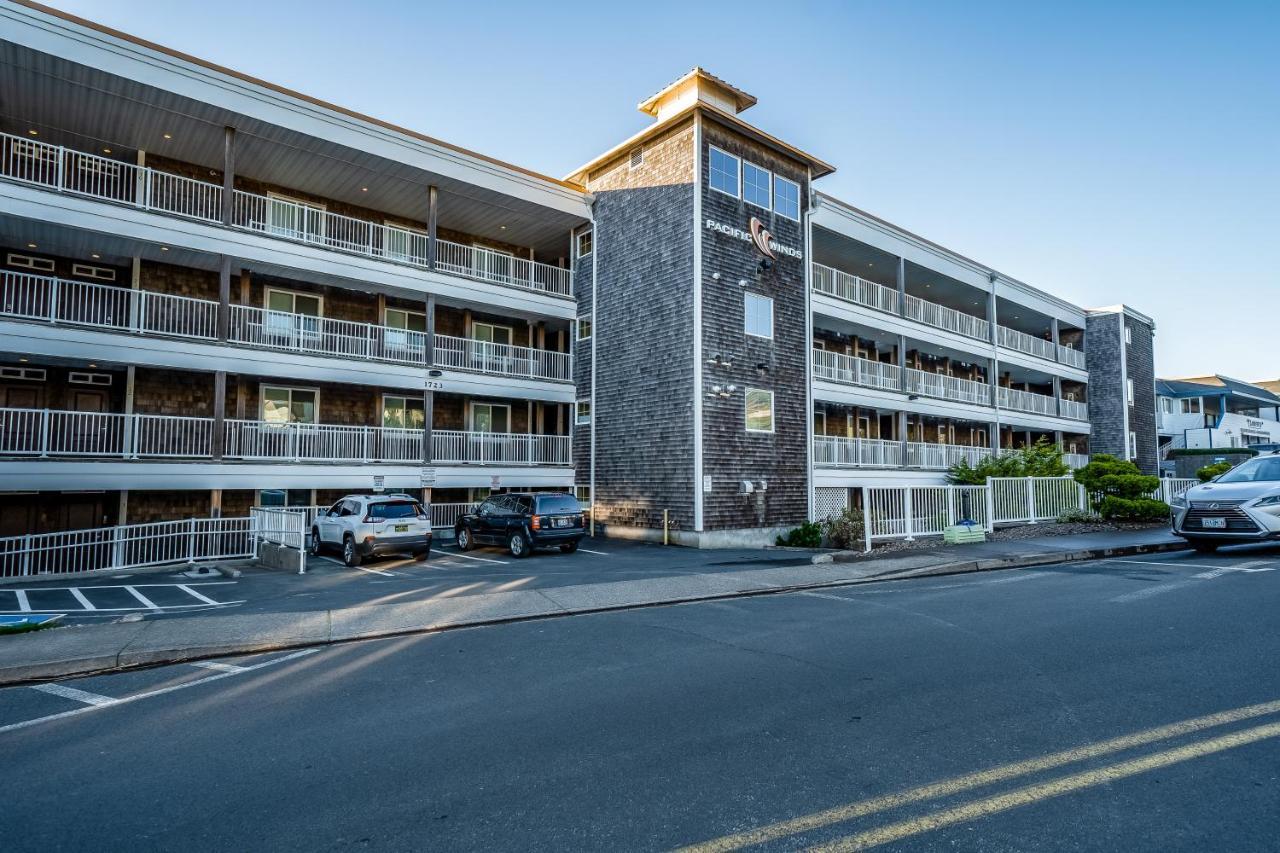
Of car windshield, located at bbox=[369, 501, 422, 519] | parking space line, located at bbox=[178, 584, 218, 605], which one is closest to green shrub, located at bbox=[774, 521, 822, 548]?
car windshield, located at bbox=[369, 501, 422, 519]

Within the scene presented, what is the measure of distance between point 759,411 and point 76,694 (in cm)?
1803

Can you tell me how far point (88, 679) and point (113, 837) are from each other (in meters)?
4.29

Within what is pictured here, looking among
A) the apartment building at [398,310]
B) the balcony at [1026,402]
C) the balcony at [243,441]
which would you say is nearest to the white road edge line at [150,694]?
the apartment building at [398,310]

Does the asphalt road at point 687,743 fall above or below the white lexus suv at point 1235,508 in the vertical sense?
below

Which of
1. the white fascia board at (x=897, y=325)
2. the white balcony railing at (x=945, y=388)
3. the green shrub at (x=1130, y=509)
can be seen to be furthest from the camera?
the white balcony railing at (x=945, y=388)

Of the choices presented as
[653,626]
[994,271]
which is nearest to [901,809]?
[653,626]

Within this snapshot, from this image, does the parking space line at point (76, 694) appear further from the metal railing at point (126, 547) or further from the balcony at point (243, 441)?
the balcony at point (243, 441)

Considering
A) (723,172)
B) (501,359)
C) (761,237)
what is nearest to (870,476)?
(761,237)

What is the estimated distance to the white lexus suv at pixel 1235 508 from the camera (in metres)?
13.5

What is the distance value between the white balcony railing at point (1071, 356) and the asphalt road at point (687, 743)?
3300 centimetres

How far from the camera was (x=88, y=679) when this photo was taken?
7.00 meters

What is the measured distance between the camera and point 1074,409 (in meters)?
37.8

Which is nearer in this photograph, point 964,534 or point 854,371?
point 964,534

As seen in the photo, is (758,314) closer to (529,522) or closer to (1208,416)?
(529,522)
